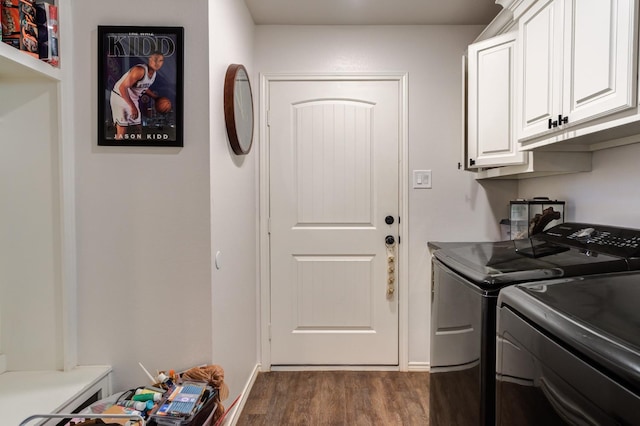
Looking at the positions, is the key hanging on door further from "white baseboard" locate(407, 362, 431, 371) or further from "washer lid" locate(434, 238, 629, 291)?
"washer lid" locate(434, 238, 629, 291)

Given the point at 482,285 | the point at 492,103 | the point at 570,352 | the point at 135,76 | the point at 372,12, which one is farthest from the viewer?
the point at 372,12

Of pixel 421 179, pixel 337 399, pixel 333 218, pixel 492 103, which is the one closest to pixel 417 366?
pixel 337 399

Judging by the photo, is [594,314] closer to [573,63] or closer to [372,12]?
[573,63]

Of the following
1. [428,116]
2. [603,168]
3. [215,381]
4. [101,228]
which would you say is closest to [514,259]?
[603,168]

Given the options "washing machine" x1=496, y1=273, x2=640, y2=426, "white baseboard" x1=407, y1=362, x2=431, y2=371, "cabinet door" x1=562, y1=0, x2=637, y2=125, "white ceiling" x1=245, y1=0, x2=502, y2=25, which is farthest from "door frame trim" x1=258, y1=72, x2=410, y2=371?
"washing machine" x1=496, y1=273, x2=640, y2=426

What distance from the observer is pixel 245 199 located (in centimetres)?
219

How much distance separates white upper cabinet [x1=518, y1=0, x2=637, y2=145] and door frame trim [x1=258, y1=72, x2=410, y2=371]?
82cm

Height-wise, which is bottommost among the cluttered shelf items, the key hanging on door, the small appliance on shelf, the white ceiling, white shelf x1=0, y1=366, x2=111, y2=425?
the cluttered shelf items

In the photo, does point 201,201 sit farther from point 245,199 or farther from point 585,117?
point 585,117

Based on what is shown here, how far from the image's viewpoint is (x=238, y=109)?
1.82m

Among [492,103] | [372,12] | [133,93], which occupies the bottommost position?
[133,93]

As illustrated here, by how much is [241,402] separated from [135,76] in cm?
175

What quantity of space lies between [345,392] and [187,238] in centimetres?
145

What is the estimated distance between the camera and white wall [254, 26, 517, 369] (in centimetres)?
245
